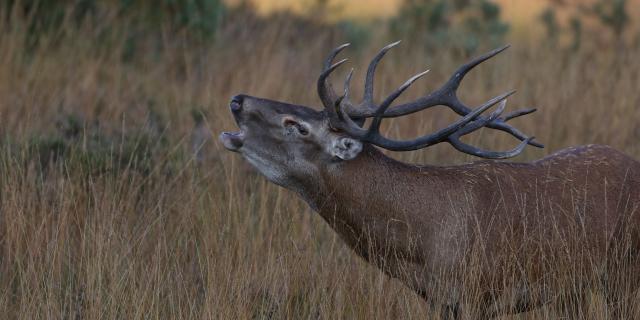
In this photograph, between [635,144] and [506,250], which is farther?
A: [635,144]

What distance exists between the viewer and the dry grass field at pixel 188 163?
4.89 meters

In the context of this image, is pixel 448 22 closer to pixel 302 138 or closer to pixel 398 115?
pixel 398 115

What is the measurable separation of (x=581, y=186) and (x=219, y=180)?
2587 millimetres

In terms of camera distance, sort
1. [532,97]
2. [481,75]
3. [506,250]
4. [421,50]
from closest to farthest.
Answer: [506,250], [532,97], [481,75], [421,50]

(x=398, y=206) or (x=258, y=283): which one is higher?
(x=398, y=206)

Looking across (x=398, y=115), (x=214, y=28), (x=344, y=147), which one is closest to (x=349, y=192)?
(x=344, y=147)

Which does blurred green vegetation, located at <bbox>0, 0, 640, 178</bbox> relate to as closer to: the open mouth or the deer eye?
the open mouth

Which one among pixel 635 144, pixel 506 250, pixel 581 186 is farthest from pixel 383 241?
pixel 635 144

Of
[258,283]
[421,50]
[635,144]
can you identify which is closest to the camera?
[258,283]

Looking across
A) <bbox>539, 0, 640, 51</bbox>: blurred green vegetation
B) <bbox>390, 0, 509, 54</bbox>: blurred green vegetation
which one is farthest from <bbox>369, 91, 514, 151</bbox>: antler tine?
<bbox>539, 0, 640, 51</bbox>: blurred green vegetation

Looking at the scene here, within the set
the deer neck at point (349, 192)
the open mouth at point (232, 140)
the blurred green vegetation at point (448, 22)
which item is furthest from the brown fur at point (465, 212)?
the blurred green vegetation at point (448, 22)

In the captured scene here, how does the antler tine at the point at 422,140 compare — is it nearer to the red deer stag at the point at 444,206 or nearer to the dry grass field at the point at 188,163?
the red deer stag at the point at 444,206

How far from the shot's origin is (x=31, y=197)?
5707 millimetres

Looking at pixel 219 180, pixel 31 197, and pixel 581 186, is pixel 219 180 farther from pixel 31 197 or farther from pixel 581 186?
pixel 581 186
